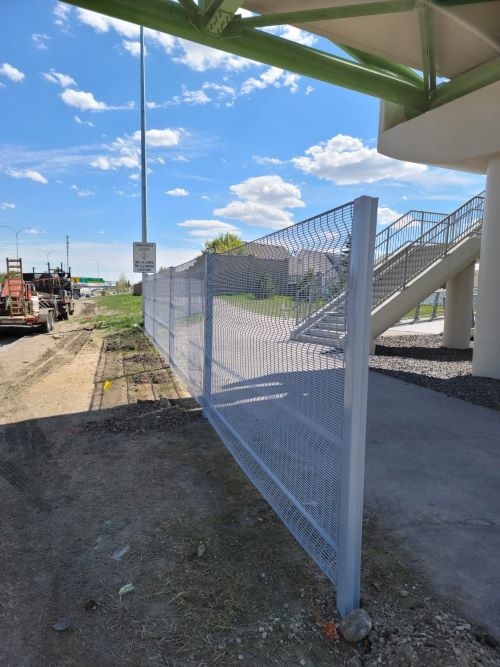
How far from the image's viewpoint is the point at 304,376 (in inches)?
112

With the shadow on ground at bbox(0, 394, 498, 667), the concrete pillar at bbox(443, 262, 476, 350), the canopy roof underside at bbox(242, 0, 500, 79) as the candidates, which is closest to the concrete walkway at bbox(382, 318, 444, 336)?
the concrete pillar at bbox(443, 262, 476, 350)

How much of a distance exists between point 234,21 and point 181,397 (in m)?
5.88

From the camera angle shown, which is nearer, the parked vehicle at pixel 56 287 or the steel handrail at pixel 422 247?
the steel handrail at pixel 422 247

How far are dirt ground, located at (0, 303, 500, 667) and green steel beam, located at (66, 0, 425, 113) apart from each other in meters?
5.97

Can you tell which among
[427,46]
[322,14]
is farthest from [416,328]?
[322,14]

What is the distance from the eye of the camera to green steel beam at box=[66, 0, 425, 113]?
21.4 feet

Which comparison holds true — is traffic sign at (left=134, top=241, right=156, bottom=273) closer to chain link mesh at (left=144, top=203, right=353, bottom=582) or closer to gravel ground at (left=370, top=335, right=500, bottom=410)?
gravel ground at (left=370, top=335, right=500, bottom=410)

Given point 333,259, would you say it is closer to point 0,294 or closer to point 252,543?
point 252,543

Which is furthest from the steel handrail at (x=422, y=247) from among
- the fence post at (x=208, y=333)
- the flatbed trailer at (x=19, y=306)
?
the flatbed trailer at (x=19, y=306)

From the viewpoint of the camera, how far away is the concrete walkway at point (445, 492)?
2811 mm

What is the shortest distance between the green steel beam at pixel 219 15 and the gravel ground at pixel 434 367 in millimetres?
6817

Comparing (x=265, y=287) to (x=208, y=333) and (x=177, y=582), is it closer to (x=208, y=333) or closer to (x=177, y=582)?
(x=177, y=582)

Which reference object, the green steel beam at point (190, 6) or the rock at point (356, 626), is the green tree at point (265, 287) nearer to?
the rock at point (356, 626)

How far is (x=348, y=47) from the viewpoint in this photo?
9.25 m
